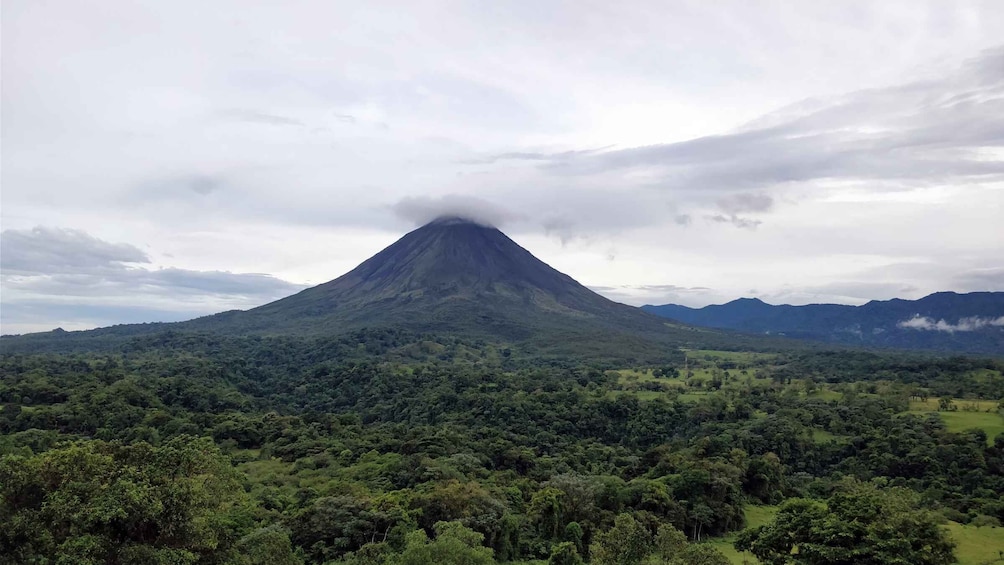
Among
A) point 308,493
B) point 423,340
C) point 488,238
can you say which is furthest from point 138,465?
point 488,238

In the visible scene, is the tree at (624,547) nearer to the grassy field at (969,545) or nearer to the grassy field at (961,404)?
the grassy field at (969,545)

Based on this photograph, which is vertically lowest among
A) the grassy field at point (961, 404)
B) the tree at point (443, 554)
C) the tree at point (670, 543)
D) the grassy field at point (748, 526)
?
the grassy field at point (748, 526)

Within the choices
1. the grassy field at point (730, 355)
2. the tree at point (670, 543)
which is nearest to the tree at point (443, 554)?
the tree at point (670, 543)

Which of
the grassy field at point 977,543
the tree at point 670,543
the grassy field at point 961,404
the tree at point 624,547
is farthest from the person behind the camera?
the grassy field at point 961,404

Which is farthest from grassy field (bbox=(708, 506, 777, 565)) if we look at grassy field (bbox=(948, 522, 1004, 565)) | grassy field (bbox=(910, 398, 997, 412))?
grassy field (bbox=(910, 398, 997, 412))

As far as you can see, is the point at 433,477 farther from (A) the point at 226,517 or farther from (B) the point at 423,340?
(B) the point at 423,340

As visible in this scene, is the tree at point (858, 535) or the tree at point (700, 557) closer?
the tree at point (700, 557)
